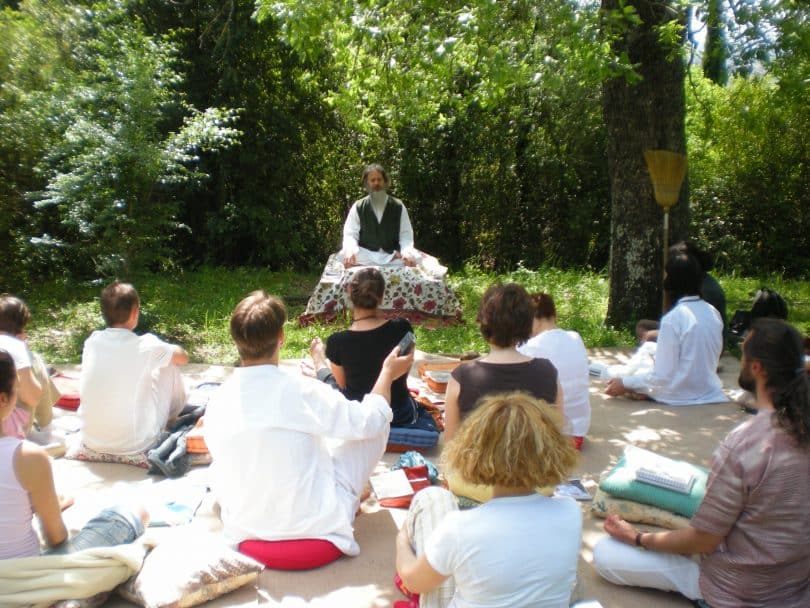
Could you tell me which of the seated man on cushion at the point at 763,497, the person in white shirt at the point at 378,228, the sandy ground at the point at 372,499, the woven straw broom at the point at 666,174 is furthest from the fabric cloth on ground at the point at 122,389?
the woven straw broom at the point at 666,174

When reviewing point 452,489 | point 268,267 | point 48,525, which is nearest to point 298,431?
point 452,489

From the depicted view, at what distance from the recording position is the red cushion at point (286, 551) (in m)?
3.11

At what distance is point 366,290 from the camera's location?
416cm

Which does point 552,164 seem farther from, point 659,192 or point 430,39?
point 430,39

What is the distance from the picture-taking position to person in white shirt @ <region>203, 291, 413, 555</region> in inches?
119

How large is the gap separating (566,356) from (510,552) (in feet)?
7.88

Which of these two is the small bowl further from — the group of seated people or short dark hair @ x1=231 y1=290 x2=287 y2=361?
short dark hair @ x1=231 y1=290 x2=287 y2=361

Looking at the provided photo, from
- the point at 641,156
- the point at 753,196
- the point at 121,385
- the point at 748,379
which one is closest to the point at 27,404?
the point at 121,385

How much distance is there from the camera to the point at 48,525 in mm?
2867

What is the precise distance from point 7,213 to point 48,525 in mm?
7105

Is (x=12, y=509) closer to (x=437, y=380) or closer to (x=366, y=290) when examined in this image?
(x=366, y=290)

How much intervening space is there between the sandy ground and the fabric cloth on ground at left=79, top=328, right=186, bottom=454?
17cm

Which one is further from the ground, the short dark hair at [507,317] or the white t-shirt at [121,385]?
the short dark hair at [507,317]

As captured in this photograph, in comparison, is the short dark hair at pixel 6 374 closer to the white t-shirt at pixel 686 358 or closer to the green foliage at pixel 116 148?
the white t-shirt at pixel 686 358
